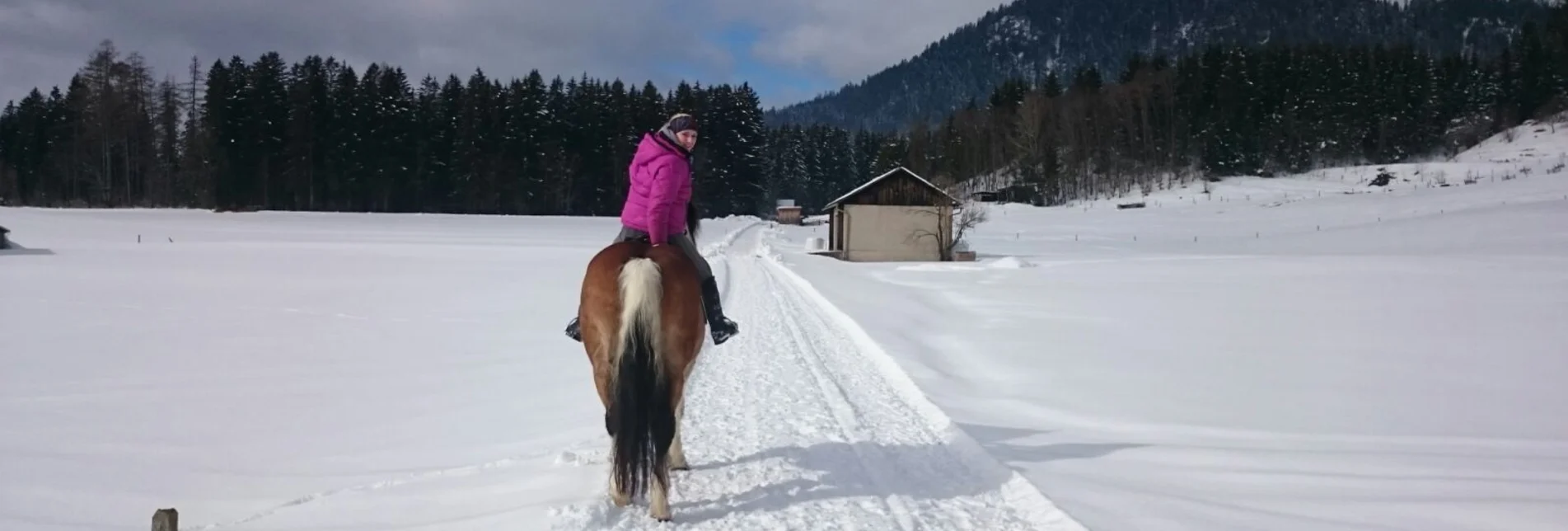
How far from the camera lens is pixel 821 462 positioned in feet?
19.3

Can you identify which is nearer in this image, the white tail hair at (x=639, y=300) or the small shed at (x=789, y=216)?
the white tail hair at (x=639, y=300)

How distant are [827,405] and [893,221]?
31883mm

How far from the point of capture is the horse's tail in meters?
4.41

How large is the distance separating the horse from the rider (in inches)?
10.5

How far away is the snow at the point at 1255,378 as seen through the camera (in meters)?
5.34

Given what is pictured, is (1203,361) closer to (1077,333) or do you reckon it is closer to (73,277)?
(1077,333)

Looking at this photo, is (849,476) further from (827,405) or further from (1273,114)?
(1273,114)

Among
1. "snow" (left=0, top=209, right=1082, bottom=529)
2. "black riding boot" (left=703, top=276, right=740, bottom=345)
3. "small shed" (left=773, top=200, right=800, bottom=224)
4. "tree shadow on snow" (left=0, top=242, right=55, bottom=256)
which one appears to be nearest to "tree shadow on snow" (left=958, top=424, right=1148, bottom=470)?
"snow" (left=0, top=209, right=1082, bottom=529)

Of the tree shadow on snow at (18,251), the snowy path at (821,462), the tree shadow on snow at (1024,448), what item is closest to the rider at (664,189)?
the snowy path at (821,462)

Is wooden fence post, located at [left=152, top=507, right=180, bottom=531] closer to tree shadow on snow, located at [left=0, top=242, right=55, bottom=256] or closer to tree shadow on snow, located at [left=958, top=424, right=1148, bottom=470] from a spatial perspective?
tree shadow on snow, located at [left=958, top=424, right=1148, bottom=470]

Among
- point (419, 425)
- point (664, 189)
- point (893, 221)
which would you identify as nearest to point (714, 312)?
point (664, 189)

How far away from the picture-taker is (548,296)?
2011 cm

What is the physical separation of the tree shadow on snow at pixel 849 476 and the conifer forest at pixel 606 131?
125 feet

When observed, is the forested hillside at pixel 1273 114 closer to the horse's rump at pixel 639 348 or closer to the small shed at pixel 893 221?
the small shed at pixel 893 221
